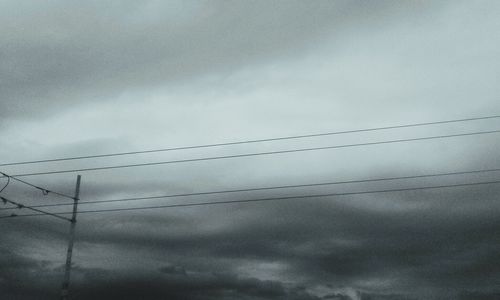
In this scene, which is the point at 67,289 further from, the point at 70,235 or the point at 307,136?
the point at 307,136

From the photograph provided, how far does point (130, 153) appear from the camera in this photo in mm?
36656

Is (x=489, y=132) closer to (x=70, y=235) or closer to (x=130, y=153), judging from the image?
(x=130, y=153)

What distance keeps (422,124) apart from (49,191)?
27.4 meters

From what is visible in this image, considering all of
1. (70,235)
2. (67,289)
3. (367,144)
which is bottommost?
(67,289)

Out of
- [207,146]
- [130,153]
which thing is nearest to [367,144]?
[207,146]

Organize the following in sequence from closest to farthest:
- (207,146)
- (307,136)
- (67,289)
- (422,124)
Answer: (422,124)
(307,136)
(207,146)
(67,289)

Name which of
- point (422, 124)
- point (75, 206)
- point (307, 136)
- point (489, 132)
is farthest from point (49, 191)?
point (489, 132)

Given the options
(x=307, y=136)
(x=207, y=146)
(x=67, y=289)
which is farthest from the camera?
(x=67, y=289)

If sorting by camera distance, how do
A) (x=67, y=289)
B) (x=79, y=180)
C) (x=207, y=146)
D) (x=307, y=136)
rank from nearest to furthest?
1. (x=307, y=136)
2. (x=207, y=146)
3. (x=67, y=289)
4. (x=79, y=180)

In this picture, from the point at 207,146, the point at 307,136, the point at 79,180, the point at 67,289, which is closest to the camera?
the point at 307,136

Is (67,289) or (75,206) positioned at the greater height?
(75,206)

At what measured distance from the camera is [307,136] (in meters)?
32.2

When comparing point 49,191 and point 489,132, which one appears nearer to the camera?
point 489,132

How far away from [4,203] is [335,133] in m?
21.9
